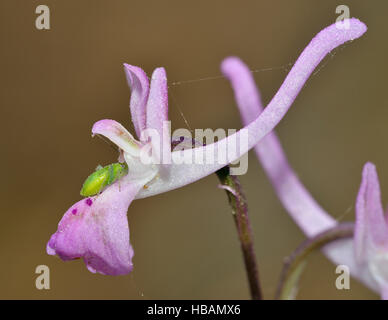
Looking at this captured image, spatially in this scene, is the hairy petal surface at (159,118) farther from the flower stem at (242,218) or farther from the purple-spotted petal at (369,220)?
the purple-spotted petal at (369,220)

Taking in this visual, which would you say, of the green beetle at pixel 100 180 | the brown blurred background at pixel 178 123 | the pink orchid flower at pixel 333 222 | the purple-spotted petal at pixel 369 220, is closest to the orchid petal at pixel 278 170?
the pink orchid flower at pixel 333 222

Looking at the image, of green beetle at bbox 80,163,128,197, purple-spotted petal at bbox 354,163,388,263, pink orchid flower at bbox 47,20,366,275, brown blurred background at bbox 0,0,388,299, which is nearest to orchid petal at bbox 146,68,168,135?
pink orchid flower at bbox 47,20,366,275

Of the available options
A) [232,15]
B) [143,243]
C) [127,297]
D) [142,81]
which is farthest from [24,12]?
[142,81]

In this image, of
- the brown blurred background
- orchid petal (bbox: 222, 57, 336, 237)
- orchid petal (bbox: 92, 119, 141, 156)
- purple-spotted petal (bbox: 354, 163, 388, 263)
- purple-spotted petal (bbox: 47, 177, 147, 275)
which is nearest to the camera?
purple-spotted petal (bbox: 47, 177, 147, 275)

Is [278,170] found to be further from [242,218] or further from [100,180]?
[100,180]

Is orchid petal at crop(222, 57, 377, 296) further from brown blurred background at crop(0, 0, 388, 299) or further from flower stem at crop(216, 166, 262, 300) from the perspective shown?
brown blurred background at crop(0, 0, 388, 299)

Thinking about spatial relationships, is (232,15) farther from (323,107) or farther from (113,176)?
(113,176)
